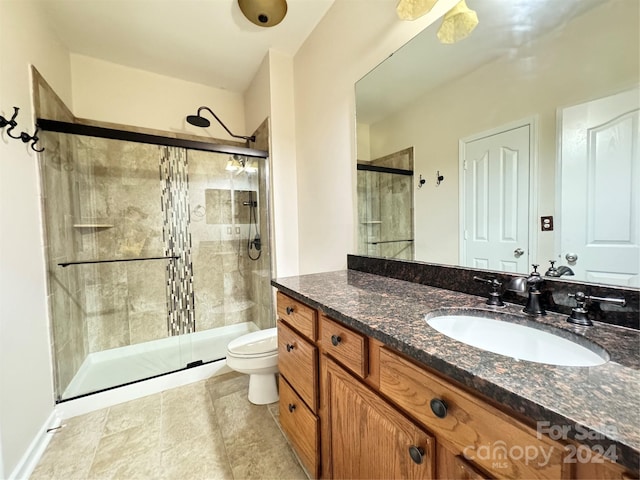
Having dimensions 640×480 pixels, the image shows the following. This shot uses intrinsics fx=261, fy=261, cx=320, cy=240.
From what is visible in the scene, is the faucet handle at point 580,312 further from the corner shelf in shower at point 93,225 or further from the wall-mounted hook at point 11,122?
the corner shelf in shower at point 93,225

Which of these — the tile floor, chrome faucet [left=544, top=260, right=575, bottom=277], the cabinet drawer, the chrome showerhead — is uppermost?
the chrome showerhead

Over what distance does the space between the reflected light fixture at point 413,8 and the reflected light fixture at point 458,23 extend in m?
0.09

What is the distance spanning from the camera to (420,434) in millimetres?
604

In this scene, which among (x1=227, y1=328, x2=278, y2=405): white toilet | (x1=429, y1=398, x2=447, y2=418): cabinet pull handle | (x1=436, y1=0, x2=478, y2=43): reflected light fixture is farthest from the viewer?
(x1=227, y1=328, x2=278, y2=405): white toilet

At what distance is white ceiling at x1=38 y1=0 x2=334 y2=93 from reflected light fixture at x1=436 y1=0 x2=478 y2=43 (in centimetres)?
99

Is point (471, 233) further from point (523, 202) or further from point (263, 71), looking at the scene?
point (263, 71)

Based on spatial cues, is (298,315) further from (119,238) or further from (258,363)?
(119,238)

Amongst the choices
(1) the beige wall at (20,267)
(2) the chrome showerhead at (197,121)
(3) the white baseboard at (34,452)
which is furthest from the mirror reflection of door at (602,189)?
(2) the chrome showerhead at (197,121)

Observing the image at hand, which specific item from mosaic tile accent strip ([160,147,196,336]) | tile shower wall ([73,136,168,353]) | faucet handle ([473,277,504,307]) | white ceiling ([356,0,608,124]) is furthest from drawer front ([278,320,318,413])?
tile shower wall ([73,136,168,353])

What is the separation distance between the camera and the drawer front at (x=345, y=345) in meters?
0.76

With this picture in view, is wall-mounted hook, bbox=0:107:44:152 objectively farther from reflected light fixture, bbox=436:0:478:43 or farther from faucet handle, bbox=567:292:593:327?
faucet handle, bbox=567:292:593:327

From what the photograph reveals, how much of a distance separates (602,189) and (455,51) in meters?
0.80

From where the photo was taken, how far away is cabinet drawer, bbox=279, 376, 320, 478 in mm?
1020

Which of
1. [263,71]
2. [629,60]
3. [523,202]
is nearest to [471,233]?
[523,202]
